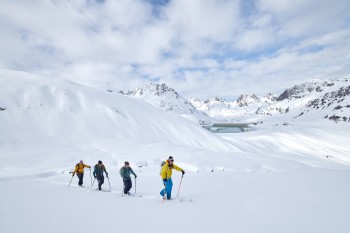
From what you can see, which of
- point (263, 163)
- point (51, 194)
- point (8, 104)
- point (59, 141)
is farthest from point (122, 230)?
point (8, 104)

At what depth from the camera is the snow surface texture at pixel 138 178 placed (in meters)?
8.29

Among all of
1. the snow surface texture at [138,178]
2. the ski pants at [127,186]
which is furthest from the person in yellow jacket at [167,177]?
the ski pants at [127,186]

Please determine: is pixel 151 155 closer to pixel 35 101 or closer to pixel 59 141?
pixel 59 141

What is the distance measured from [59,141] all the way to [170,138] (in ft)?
73.0

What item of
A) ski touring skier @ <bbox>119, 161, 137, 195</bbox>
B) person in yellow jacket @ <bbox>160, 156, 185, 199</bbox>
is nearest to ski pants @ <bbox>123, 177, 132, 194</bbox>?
ski touring skier @ <bbox>119, 161, 137, 195</bbox>

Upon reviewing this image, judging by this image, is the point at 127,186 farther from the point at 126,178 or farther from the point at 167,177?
the point at 167,177

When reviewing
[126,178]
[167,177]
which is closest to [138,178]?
[126,178]

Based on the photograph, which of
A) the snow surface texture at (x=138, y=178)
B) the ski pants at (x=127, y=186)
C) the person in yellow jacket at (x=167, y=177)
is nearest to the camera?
the snow surface texture at (x=138, y=178)

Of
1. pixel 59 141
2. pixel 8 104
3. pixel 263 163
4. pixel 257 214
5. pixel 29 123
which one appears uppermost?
pixel 8 104

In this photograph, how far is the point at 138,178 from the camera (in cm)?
1959

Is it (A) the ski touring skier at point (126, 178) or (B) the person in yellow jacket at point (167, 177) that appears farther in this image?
(A) the ski touring skier at point (126, 178)

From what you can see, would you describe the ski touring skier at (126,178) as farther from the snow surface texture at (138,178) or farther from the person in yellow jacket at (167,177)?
the person in yellow jacket at (167,177)

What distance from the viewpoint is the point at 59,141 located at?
35.4 metres

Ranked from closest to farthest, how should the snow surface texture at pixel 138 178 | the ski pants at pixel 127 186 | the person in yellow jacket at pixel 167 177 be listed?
the snow surface texture at pixel 138 178
the person in yellow jacket at pixel 167 177
the ski pants at pixel 127 186
